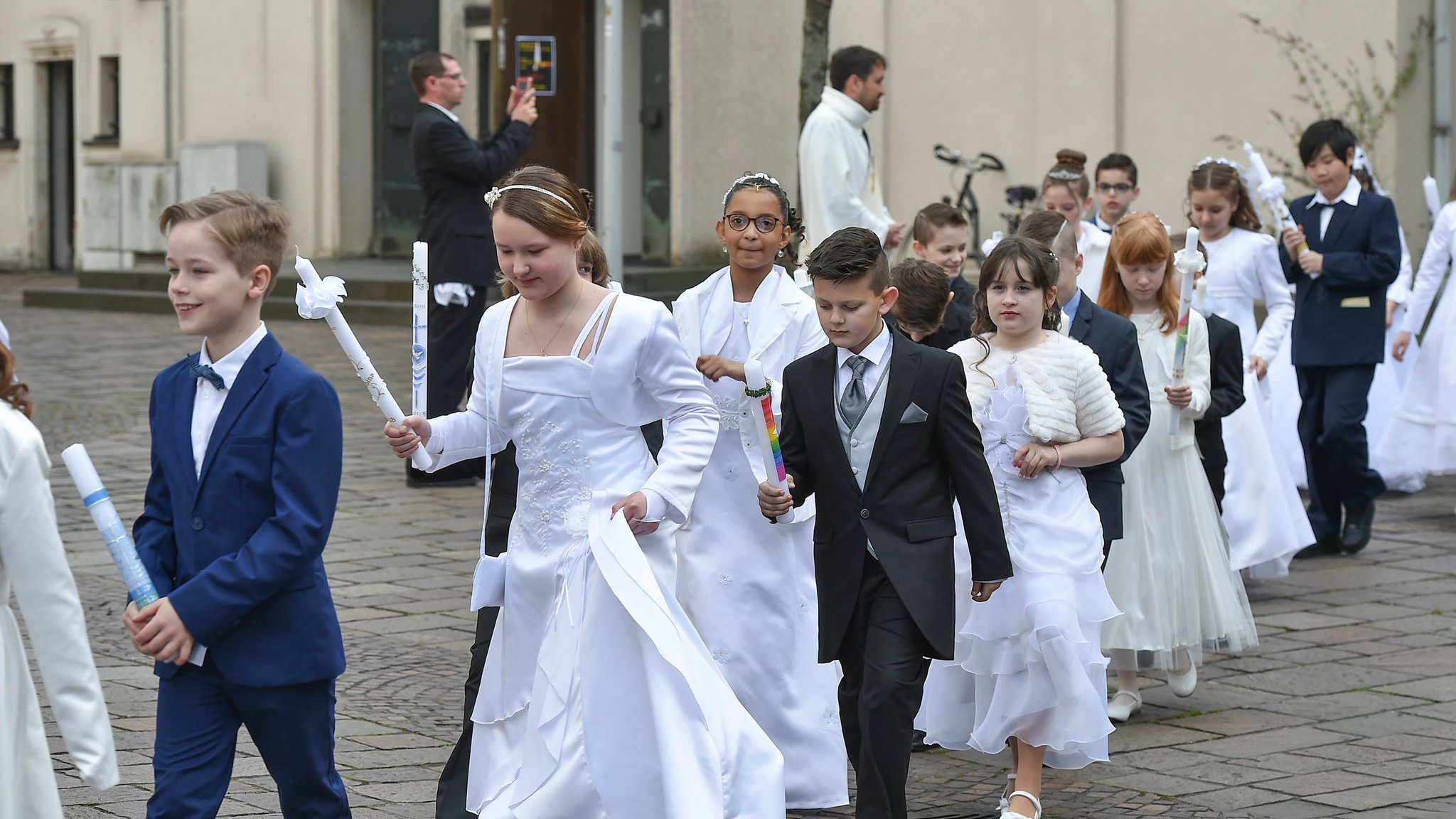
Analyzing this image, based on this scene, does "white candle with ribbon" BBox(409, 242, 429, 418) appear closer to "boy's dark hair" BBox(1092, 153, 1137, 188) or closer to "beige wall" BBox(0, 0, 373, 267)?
"boy's dark hair" BBox(1092, 153, 1137, 188)

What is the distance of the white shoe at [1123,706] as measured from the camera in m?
6.34

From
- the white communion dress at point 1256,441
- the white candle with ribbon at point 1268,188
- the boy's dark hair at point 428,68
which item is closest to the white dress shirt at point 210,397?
the white communion dress at point 1256,441

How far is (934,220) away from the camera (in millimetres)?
6738

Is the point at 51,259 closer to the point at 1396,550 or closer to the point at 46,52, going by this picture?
the point at 46,52

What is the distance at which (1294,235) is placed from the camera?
29.6ft

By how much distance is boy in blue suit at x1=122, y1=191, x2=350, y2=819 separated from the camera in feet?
12.8

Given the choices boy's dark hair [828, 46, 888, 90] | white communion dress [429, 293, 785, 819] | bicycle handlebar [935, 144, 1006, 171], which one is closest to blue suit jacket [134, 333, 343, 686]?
white communion dress [429, 293, 785, 819]

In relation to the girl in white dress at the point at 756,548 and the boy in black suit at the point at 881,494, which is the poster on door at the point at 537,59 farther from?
the boy in black suit at the point at 881,494

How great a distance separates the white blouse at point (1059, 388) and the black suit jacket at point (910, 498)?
62 centimetres

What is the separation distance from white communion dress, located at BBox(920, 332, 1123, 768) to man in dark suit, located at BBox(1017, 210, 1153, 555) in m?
0.25

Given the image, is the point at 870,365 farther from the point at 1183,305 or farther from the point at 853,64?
the point at 853,64

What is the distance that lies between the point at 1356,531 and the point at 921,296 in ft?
14.1

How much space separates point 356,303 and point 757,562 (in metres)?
14.5

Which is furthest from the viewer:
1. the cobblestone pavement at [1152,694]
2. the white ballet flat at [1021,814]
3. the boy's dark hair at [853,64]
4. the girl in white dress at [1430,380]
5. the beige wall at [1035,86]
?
the beige wall at [1035,86]
